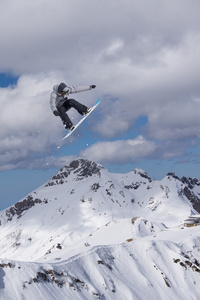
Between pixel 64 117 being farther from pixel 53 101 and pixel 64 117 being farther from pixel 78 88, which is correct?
pixel 78 88

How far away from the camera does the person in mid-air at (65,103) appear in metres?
28.5

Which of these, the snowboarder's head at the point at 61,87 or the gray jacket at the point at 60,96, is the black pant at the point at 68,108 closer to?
the gray jacket at the point at 60,96

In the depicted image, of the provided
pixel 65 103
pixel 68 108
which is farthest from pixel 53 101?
pixel 68 108

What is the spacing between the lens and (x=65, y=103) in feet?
105

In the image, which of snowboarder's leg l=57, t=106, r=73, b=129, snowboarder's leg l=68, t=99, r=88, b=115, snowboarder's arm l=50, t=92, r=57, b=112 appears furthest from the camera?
snowboarder's leg l=68, t=99, r=88, b=115

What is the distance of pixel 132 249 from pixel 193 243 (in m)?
16.6

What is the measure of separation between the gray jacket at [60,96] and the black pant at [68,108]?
75cm

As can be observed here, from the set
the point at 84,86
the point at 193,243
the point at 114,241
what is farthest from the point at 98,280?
the point at 114,241

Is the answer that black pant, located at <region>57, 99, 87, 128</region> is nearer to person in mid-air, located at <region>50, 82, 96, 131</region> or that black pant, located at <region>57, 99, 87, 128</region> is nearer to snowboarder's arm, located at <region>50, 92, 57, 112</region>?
person in mid-air, located at <region>50, 82, 96, 131</region>

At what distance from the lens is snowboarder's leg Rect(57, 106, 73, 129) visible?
103 feet

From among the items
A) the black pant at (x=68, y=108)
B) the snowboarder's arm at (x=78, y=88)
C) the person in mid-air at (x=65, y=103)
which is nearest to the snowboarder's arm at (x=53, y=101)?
the person in mid-air at (x=65, y=103)

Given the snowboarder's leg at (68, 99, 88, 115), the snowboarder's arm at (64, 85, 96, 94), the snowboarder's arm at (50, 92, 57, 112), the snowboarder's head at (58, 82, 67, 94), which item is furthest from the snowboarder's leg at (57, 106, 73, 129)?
the snowboarder's arm at (64, 85, 96, 94)

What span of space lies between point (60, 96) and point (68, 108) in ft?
9.15

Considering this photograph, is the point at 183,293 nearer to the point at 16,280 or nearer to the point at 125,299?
the point at 125,299
